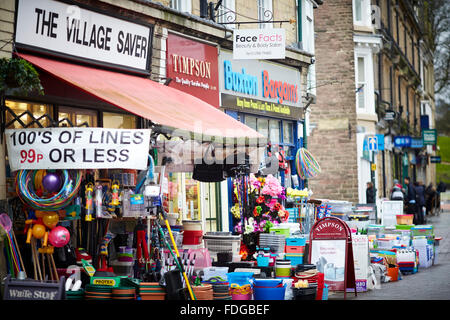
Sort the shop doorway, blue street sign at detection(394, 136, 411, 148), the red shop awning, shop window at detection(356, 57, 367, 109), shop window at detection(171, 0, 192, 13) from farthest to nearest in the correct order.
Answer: blue street sign at detection(394, 136, 411, 148)
shop window at detection(356, 57, 367, 109)
the shop doorway
shop window at detection(171, 0, 192, 13)
the red shop awning

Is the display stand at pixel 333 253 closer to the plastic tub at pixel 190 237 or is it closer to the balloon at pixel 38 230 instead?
the plastic tub at pixel 190 237

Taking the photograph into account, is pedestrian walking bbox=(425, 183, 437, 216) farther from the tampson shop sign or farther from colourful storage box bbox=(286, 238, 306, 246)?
colourful storage box bbox=(286, 238, 306, 246)

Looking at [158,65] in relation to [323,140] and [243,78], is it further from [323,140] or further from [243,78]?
[323,140]

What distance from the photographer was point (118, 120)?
13.1 m

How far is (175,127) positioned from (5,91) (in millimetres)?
2375

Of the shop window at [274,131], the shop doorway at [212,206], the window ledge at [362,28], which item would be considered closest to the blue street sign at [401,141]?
the window ledge at [362,28]

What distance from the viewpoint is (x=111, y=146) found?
9414 millimetres

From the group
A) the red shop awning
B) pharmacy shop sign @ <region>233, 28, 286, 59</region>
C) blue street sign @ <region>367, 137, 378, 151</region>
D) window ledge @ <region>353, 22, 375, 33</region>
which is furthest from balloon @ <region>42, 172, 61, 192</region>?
window ledge @ <region>353, 22, 375, 33</region>

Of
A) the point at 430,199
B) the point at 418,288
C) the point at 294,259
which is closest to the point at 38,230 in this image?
the point at 294,259

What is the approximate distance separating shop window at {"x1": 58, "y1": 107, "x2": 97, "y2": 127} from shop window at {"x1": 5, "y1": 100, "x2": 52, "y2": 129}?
0.32m

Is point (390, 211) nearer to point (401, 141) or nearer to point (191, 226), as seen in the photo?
point (191, 226)

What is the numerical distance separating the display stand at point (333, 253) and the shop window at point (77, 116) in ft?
13.8

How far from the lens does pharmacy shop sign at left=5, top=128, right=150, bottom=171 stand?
9.25 m

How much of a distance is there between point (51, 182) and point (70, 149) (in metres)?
0.50
